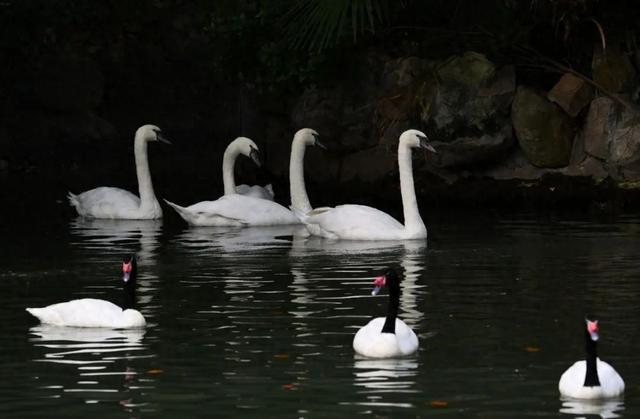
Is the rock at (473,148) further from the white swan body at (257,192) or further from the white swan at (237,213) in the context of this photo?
the white swan at (237,213)

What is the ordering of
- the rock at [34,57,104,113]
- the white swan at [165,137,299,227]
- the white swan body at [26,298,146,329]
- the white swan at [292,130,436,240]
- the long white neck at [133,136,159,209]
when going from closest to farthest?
the white swan body at [26,298,146,329], the white swan at [292,130,436,240], the white swan at [165,137,299,227], the long white neck at [133,136,159,209], the rock at [34,57,104,113]

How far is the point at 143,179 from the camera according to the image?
2227 cm

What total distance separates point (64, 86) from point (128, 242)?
1702 centimetres

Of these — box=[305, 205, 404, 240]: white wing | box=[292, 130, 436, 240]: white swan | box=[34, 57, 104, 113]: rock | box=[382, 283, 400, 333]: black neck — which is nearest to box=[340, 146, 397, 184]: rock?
box=[292, 130, 436, 240]: white swan

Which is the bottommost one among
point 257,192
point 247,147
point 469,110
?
point 257,192

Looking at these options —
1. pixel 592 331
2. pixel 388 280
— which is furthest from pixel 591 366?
pixel 388 280

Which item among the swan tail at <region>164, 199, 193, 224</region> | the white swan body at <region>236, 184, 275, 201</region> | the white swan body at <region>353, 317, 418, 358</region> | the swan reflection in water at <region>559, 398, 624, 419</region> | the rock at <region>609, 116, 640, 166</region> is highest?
the rock at <region>609, 116, 640, 166</region>

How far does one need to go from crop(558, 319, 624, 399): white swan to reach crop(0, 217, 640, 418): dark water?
74 mm

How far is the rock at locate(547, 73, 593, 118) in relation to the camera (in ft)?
74.8

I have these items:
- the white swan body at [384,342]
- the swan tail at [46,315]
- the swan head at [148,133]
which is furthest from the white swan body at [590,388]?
the swan head at [148,133]

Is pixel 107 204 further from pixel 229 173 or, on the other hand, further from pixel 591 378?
pixel 591 378

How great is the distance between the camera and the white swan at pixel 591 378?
29.3 feet

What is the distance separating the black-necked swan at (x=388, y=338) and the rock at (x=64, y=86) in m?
25.1

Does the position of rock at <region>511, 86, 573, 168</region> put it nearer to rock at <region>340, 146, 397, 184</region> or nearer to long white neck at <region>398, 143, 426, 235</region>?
rock at <region>340, 146, 397, 184</region>
